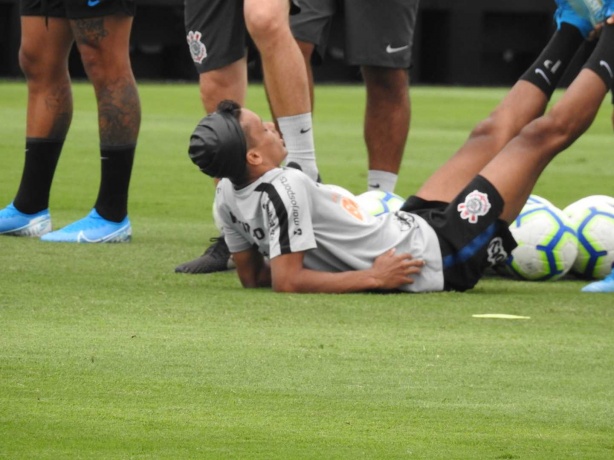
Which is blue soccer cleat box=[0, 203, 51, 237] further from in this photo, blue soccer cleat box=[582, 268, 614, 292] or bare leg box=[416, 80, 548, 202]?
blue soccer cleat box=[582, 268, 614, 292]

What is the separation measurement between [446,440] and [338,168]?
23.5 ft

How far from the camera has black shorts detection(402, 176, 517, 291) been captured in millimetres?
5172

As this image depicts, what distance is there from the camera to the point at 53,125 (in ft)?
21.3

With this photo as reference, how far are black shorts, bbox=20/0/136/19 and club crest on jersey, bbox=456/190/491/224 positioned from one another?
1.87 metres

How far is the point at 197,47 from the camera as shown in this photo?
6.07 m

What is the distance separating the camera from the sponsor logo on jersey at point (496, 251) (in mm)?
5203

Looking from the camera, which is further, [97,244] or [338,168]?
[338,168]

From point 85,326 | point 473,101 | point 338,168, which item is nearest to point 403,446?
point 85,326

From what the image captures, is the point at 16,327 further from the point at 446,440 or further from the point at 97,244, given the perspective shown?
the point at 97,244

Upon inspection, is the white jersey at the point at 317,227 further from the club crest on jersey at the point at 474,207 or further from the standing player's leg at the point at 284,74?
the standing player's leg at the point at 284,74

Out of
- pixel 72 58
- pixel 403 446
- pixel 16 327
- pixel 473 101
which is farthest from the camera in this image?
pixel 72 58

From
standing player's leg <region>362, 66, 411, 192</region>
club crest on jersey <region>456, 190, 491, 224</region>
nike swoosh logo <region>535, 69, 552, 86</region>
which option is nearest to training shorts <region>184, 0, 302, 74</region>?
standing player's leg <region>362, 66, 411, 192</region>

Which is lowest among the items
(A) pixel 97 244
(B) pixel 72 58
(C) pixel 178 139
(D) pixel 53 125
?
(B) pixel 72 58

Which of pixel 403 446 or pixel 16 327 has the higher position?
pixel 403 446
